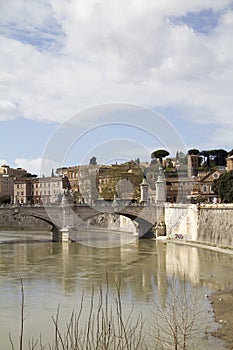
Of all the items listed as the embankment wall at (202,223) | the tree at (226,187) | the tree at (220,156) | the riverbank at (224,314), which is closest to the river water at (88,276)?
the riverbank at (224,314)

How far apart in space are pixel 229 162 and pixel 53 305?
4020 cm

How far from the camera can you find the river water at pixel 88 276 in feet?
39.3

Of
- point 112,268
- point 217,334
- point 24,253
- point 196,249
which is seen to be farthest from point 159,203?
point 217,334

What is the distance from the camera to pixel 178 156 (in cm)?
7419

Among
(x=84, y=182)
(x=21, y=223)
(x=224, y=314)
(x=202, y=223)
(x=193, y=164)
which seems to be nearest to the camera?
(x=224, y=314)

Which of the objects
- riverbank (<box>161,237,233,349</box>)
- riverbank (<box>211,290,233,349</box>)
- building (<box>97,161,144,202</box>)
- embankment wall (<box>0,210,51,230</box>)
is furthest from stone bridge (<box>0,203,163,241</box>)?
riverbank (<box>211,290,233,349</box>)

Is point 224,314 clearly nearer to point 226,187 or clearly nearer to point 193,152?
point 226,187

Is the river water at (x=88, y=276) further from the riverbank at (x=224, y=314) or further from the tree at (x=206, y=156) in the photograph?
the tree at (x=206, y=156)

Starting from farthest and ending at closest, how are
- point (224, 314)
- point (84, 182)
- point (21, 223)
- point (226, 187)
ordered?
point (84, 182) < point (21, 223) < point (226, 187) < point (224, 314)

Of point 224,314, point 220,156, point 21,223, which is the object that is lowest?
point 224,314

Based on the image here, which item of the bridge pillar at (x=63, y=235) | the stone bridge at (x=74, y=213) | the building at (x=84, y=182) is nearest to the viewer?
the bridge pillar at (x=63, y=235)

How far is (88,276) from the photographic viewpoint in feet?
60.4

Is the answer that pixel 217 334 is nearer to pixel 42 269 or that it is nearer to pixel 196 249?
pixel 42 269

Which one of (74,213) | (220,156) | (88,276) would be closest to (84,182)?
(74,213)
